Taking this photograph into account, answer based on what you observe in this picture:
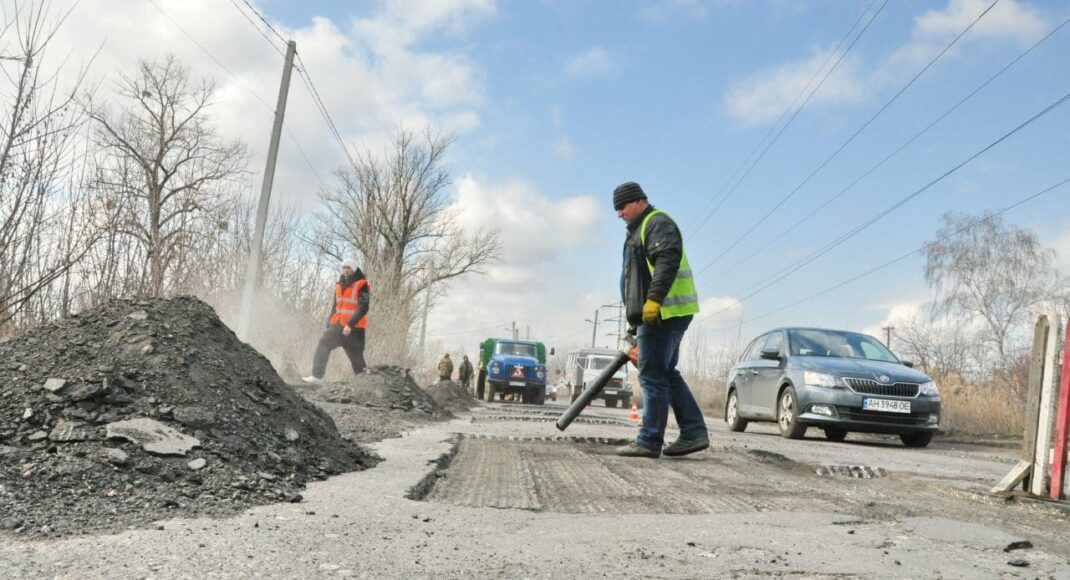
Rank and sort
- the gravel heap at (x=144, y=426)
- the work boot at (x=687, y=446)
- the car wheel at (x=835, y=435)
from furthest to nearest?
the car wheel at (x=835, y=435), the work boot at (x=687, y=446), the gravel heap at (x=144, y=426)

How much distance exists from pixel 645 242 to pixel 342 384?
690cm

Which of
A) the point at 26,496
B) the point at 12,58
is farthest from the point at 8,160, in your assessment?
the point at 26,496

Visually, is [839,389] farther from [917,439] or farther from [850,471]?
[850,471]

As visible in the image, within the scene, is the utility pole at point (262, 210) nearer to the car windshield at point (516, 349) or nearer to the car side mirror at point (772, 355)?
the car side mirror at point (772, 355)

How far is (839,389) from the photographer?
404 inches

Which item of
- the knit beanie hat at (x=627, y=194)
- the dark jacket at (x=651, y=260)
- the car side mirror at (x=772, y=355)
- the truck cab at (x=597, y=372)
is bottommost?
the truck cab at (x=597, y=372)

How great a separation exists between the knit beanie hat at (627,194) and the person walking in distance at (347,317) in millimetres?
6870

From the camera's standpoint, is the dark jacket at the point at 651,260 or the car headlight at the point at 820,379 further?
the car headlight at the point at 820,379

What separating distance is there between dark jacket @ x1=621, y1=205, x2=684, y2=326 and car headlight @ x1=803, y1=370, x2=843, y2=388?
4819mm

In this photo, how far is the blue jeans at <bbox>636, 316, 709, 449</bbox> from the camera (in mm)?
6148

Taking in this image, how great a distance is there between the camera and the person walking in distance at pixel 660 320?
6.15 meters

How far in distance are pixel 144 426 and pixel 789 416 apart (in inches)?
348

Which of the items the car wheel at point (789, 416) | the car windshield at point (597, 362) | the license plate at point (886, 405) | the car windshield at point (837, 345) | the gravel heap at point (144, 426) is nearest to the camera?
the gravel heap at point (144, 426)

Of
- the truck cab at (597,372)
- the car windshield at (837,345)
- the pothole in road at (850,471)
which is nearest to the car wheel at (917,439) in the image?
the car windshield at (837,345)
